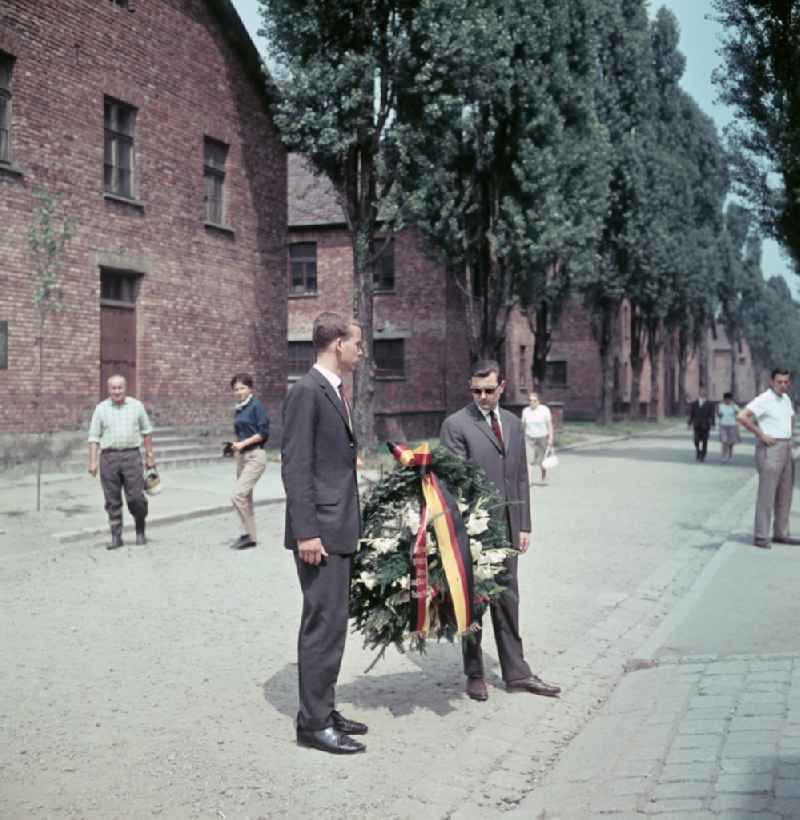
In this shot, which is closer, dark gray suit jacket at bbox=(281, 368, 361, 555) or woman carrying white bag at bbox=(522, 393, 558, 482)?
dark gray suit jacket at bbox=(281, 368, 361, 555)

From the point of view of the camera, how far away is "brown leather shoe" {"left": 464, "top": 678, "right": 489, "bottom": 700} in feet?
17.4

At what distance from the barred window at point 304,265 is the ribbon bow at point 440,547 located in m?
33.5

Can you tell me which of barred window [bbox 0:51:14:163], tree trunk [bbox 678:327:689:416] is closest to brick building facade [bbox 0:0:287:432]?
barred window [bbox 0:51:14:163]

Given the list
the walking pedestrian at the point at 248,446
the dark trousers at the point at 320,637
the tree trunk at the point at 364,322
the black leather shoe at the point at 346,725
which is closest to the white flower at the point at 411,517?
the dark trousers at the point at 320,637

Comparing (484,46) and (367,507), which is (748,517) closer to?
(367,507)

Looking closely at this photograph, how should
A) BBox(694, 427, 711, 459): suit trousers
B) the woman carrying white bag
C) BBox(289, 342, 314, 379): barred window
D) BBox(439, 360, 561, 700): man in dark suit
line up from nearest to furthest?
BBox(439, 360, 561, 700): man in dark suit < the woman carrying white bag < BBox(694, 427, 711, 459): suit trousers < BBox(289, 342, 314, 379): barred window

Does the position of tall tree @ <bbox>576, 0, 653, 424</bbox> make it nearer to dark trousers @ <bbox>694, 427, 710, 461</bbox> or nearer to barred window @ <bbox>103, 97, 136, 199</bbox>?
dark trousers @ <bbox>694, 427, 710, 461</bbox>

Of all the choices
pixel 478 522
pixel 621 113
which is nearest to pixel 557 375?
pixel 621 113

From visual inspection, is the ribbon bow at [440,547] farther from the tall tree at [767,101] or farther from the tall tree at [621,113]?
the tall tree at [621,113]

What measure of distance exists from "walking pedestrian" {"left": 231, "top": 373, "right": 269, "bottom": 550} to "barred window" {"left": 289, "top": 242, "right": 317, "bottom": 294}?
2706 centimetres

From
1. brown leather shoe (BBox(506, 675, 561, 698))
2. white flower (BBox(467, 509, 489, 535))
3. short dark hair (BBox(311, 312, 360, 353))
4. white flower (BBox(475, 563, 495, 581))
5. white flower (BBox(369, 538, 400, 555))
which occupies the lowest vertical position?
brown leather shoe (BBox(506, 675, 561, 698))

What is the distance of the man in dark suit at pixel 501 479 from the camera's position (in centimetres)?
A: 543

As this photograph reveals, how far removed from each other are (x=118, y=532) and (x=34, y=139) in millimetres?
9942

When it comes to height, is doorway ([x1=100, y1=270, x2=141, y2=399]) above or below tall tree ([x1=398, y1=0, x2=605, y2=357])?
below
